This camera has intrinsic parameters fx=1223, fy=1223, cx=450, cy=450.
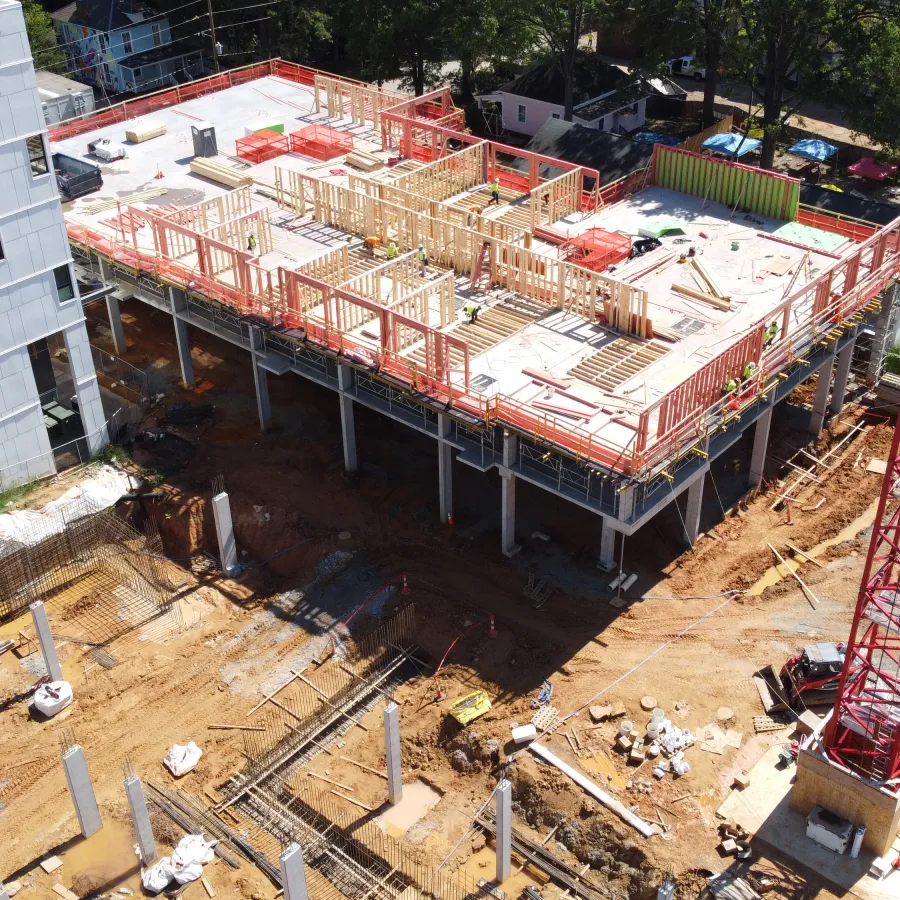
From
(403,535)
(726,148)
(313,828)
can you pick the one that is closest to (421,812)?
(313,828)

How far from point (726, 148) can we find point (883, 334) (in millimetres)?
14744

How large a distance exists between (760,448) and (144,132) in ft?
106

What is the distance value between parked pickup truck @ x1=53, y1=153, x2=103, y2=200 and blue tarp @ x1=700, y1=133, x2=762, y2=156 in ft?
88.5

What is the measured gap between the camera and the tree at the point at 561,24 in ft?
189

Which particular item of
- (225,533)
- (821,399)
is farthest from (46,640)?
(821,399)

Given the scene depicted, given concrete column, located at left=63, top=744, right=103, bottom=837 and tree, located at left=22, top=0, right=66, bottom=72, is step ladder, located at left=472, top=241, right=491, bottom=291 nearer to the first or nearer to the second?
concrete column, located at left=63, top=744, right=103, bottom=837

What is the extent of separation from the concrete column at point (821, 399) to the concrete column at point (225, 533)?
68.2 feet

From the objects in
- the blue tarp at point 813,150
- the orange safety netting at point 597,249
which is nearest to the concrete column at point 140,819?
the orange safety netting at point 597,249

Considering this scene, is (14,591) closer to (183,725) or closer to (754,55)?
(183,725)

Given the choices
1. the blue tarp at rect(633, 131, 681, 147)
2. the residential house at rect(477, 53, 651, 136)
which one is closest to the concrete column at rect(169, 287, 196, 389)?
the residential house at rect(477, 53, 651, 136)

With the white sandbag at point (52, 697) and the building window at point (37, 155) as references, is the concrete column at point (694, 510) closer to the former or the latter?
the white sandbag at point (52, 697)

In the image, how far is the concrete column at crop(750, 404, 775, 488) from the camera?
3972 centimetres

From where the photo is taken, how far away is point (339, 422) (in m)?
44.7

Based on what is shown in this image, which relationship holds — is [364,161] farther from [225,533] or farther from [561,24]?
[225,533]
